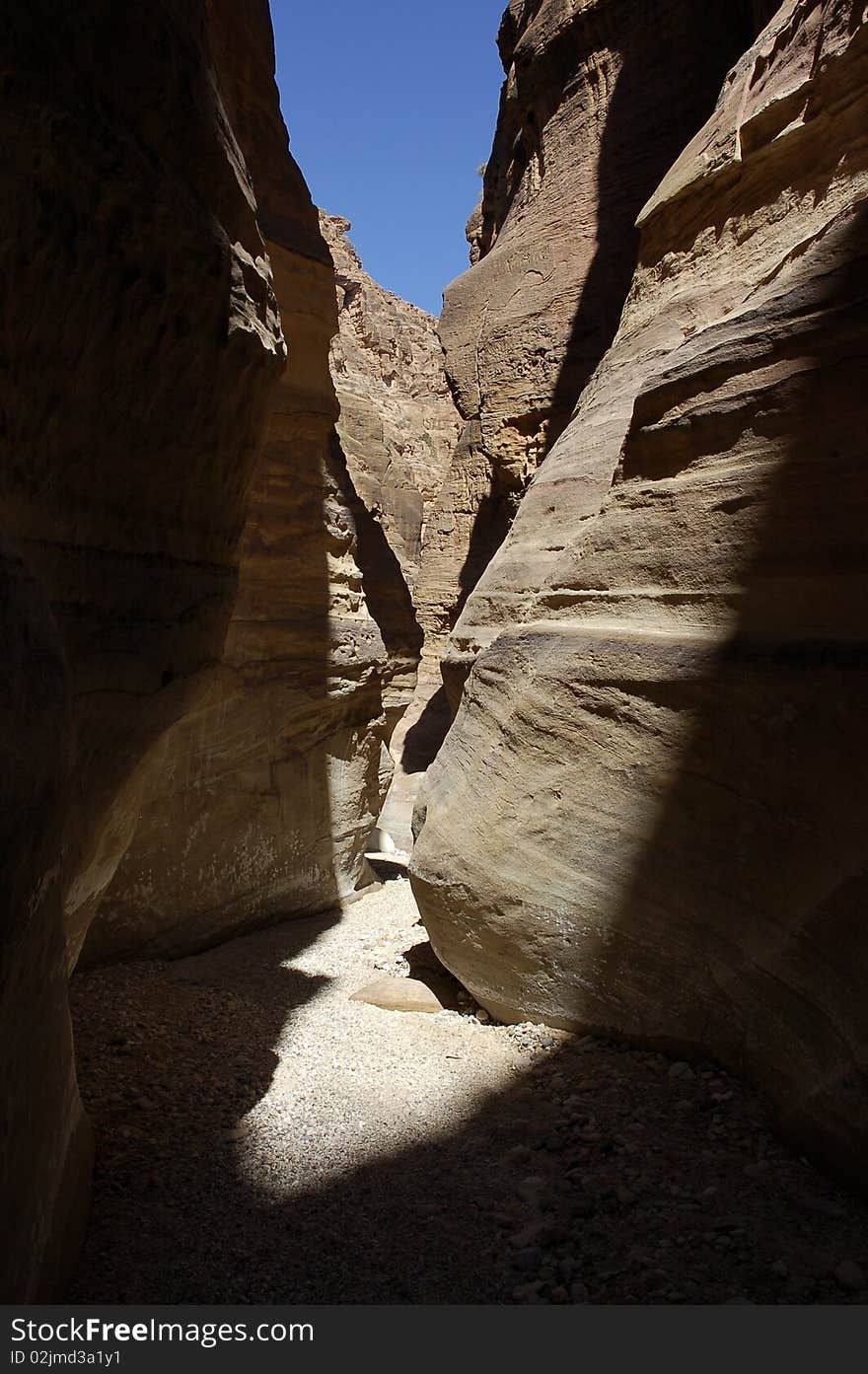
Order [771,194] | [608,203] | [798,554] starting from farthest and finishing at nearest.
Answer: [608,203]
[771,194]
[798,554]

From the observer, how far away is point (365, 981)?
4492 mm

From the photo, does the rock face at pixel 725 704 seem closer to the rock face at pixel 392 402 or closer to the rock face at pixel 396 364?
the rock face at pixel 392 402

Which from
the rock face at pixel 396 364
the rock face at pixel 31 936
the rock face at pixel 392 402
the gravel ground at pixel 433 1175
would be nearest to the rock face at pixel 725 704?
the gravel ground at pixel 433 1175

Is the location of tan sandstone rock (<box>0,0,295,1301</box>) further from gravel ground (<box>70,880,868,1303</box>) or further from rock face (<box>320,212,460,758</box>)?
rock face (<box>320,212,460,758</box>)

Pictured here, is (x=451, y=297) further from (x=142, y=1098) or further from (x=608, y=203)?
(x=142, y=1098)

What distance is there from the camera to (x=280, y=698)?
5.79 meters

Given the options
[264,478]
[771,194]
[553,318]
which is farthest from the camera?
[553,318]

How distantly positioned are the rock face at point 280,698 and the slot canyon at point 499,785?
0.89ft

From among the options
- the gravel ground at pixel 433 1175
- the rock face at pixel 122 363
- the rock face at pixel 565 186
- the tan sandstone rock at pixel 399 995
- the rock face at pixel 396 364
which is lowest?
the tan sandstone rock at pixel 399 995

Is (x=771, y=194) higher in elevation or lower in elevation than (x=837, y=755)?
higher

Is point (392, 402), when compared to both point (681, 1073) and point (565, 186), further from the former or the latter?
point (681, 1073)

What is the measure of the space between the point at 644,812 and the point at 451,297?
8112mm

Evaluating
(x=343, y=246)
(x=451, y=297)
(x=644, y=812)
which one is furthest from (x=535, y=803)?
(x=343, y=246)

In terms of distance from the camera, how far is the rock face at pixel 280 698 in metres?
4.99
